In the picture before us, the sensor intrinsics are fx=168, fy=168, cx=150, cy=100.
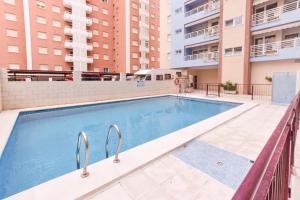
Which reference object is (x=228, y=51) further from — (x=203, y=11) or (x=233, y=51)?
(x=203, y=11)

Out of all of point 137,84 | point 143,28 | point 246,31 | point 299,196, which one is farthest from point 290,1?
point 143,28

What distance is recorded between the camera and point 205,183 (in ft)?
9.25

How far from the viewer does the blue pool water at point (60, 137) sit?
3.91 metres

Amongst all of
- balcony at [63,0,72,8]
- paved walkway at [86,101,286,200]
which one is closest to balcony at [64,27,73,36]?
balcony at [63,0,72,8]

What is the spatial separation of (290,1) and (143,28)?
23054 millimetres

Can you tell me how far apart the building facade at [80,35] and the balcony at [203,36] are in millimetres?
12525

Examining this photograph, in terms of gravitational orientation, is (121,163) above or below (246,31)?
below

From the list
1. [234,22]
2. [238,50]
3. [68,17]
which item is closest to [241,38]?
[238,50]

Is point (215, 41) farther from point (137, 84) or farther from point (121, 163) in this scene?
point (121, 163)

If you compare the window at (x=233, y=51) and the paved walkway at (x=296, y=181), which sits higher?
the window at (x=233, y=51)

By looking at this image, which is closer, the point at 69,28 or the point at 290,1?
the point at 290,1

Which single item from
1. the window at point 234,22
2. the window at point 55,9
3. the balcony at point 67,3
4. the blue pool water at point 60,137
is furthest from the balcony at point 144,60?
the blue pool water at point 60,137

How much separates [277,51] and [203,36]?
25.9ft

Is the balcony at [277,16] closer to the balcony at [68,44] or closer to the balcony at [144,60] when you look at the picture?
the balcony at [144,60]
